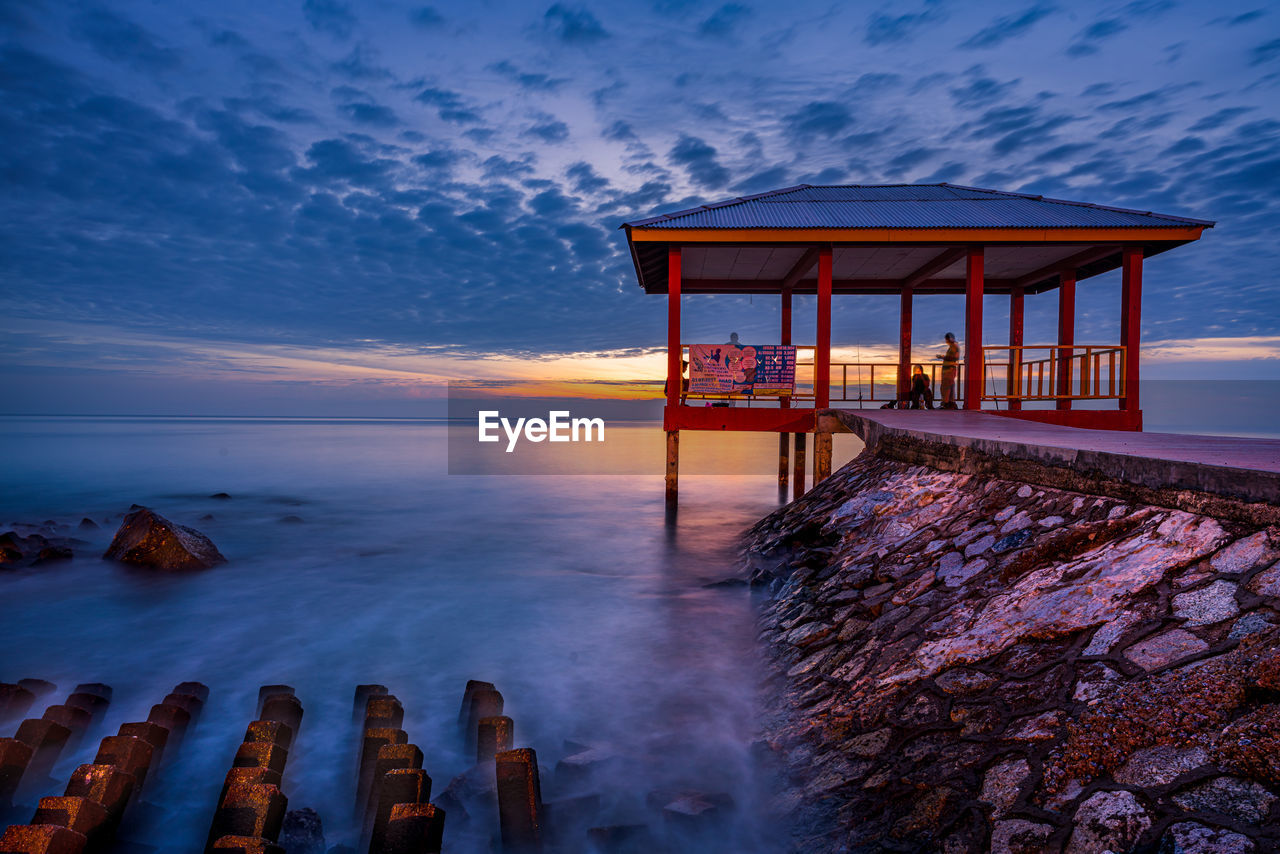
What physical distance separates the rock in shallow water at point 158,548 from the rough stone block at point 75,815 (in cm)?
717

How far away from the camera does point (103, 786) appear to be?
2869 millimetres

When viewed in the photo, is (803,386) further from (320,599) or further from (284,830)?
(284,830)

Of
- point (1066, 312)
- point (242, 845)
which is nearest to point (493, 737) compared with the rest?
point (242, 845)

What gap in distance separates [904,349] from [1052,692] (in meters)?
12.4

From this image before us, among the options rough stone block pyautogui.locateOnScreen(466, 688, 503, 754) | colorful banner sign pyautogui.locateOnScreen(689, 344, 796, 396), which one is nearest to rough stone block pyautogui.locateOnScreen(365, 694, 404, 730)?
rough stone block pyautogui.locateOnScreen(466, 688, 503, 754)

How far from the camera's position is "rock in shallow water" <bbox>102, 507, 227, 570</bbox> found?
8.77 m

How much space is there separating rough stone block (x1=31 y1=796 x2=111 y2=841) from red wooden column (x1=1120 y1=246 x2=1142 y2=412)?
14046 mm

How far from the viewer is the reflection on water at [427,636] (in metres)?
3.90

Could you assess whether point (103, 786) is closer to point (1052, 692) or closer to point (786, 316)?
point (1052, 692)

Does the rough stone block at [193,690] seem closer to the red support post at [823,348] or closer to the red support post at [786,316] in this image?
the red support post at [823,348]

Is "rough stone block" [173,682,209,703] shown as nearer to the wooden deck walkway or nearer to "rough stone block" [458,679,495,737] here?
"rough stone block" [458,679,495,737]

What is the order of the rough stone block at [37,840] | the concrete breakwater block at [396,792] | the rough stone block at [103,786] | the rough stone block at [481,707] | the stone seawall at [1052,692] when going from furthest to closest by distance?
the rough stone block at [481,707] → the rough stone block at [103,786] → the concrete breakwater block at [396,792] → the rough stone block at [37,840] → the stone seawall at [1052,692]

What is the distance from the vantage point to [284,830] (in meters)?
2.97

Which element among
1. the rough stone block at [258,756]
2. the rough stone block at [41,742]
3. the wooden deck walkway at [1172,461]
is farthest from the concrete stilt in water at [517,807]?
the wooden deck walkway at [1172,461]
